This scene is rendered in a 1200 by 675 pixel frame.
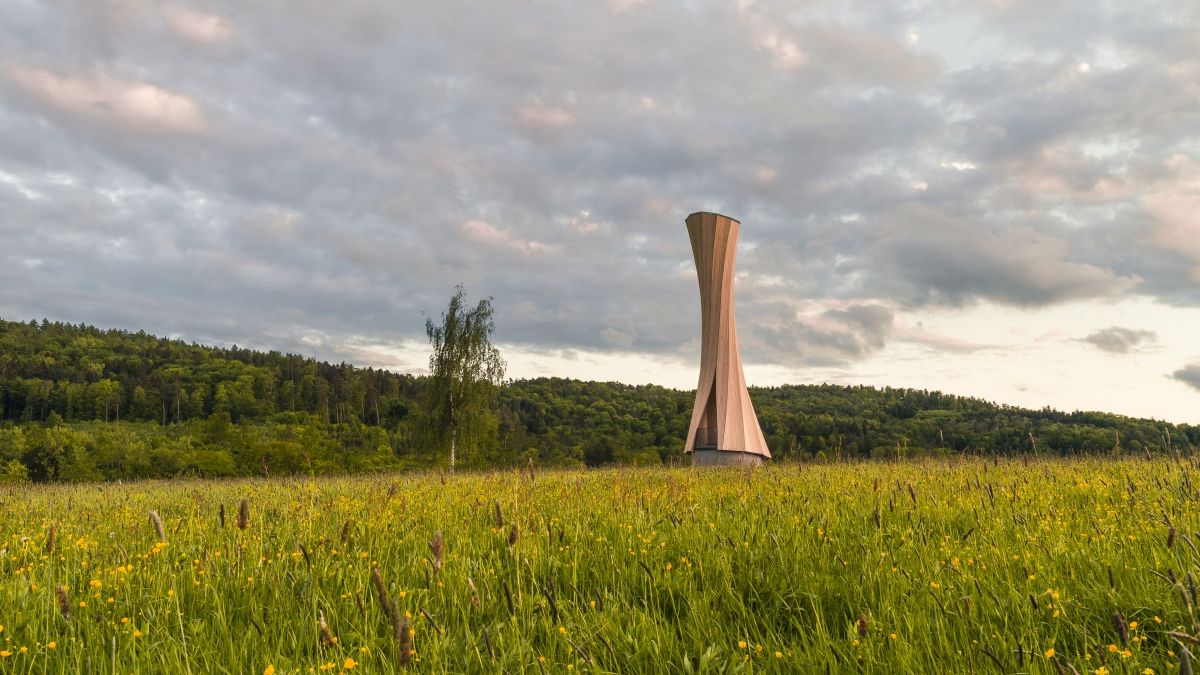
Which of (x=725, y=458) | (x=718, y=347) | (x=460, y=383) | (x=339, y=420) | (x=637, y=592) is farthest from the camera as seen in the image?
(x=339, y=420)

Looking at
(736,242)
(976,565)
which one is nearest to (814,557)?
(976,565)

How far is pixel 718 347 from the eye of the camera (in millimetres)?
25469

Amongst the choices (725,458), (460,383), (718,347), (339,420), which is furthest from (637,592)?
(339,420)

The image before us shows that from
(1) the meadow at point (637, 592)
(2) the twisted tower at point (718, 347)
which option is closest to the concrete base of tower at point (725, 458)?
(2) the twisted tower at point (718, 347)

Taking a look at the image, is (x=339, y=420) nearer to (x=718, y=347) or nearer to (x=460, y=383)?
(x=460, y=383)

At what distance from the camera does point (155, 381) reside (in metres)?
133

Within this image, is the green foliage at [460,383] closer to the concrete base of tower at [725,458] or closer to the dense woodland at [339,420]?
the dense woodland at [339,420]

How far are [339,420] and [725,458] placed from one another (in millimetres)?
103715

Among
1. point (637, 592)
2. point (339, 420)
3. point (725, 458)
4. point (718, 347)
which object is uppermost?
point (718, 347)

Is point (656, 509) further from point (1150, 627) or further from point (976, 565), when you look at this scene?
point (1150, 627)

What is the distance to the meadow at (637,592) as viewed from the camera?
9.09 feet

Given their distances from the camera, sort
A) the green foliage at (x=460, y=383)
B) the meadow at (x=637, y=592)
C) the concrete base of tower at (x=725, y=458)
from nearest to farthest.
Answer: the meadow at (x=637, y=592) → the concrete base of tower at (x=725, y=458) → the green foliage at (x=460, y=383)

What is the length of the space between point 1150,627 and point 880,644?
157cm

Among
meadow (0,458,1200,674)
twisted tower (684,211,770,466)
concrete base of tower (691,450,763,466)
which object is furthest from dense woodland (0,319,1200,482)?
meadow (0,458,1200,674)
